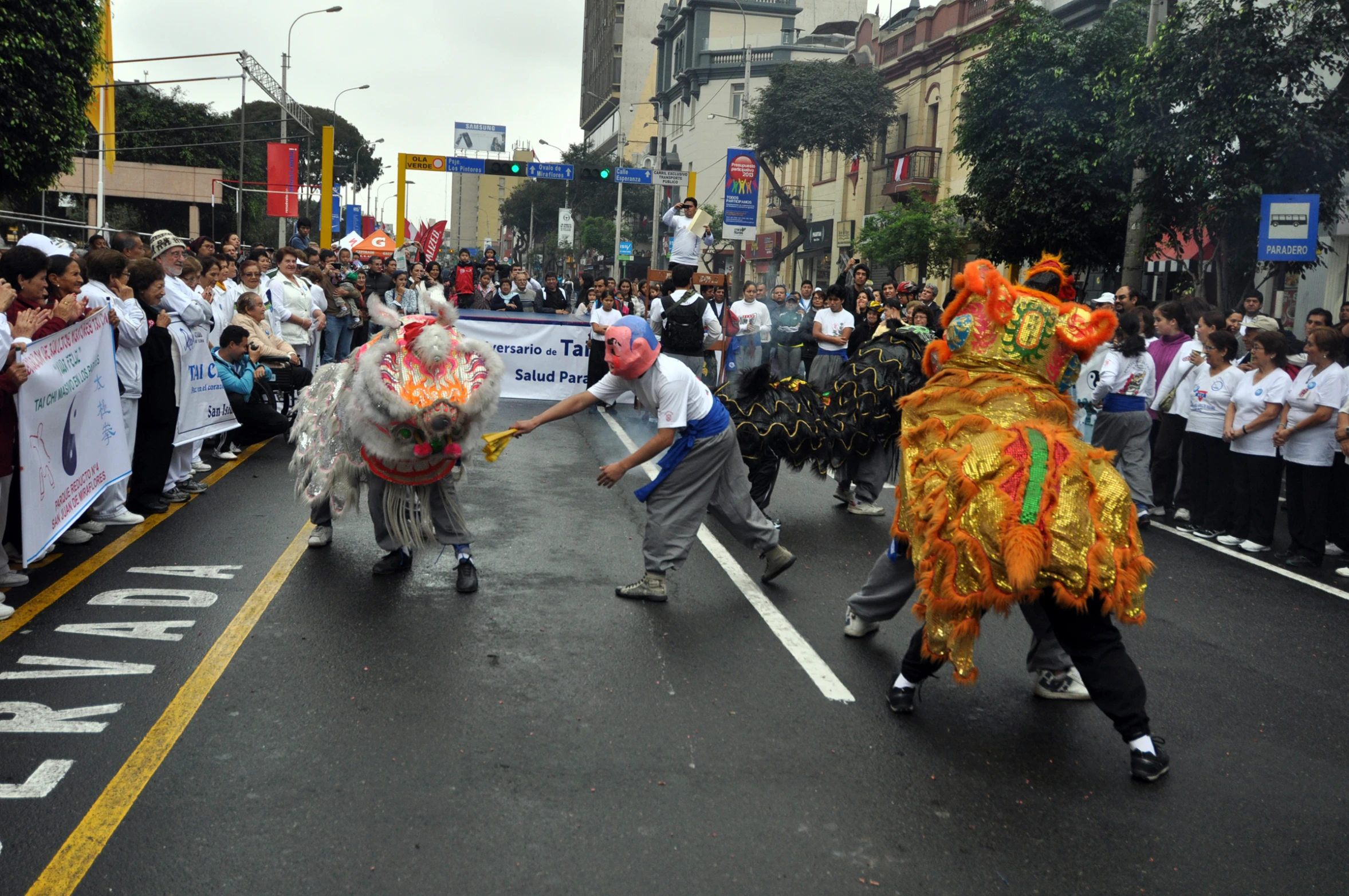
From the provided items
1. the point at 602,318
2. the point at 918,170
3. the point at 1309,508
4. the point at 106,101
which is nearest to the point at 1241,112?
the point at 1309,508

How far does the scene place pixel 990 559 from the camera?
4336 mm

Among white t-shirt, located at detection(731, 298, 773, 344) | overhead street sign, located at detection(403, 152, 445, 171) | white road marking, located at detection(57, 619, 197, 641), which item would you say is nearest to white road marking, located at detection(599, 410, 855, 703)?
white road marking, located at detection(57, 619, 197, 641)

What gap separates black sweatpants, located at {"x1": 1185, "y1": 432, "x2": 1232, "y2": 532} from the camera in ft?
30.6

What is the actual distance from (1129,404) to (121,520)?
25.0ft

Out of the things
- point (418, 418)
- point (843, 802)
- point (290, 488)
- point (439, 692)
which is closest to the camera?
point (843, 802)

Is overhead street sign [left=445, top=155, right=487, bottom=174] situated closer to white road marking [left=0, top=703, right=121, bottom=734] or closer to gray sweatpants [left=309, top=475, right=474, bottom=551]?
gray sweatpants [left=309, top=475, right=474, bottom=551]

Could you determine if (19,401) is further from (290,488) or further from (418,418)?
(290,488)

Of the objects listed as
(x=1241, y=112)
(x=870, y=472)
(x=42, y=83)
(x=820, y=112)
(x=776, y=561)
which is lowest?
(x=776, y=561)

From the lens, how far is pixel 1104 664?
439cm

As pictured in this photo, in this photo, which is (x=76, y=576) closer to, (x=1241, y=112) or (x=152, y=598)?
(x=152, y=598)

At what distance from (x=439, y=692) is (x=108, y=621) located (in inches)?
76.6

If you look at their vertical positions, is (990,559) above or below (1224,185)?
below

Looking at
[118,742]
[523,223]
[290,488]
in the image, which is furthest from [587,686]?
[523,223]

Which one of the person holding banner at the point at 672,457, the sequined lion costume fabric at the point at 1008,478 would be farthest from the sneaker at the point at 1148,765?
the person holding banner at the point at 672,457
